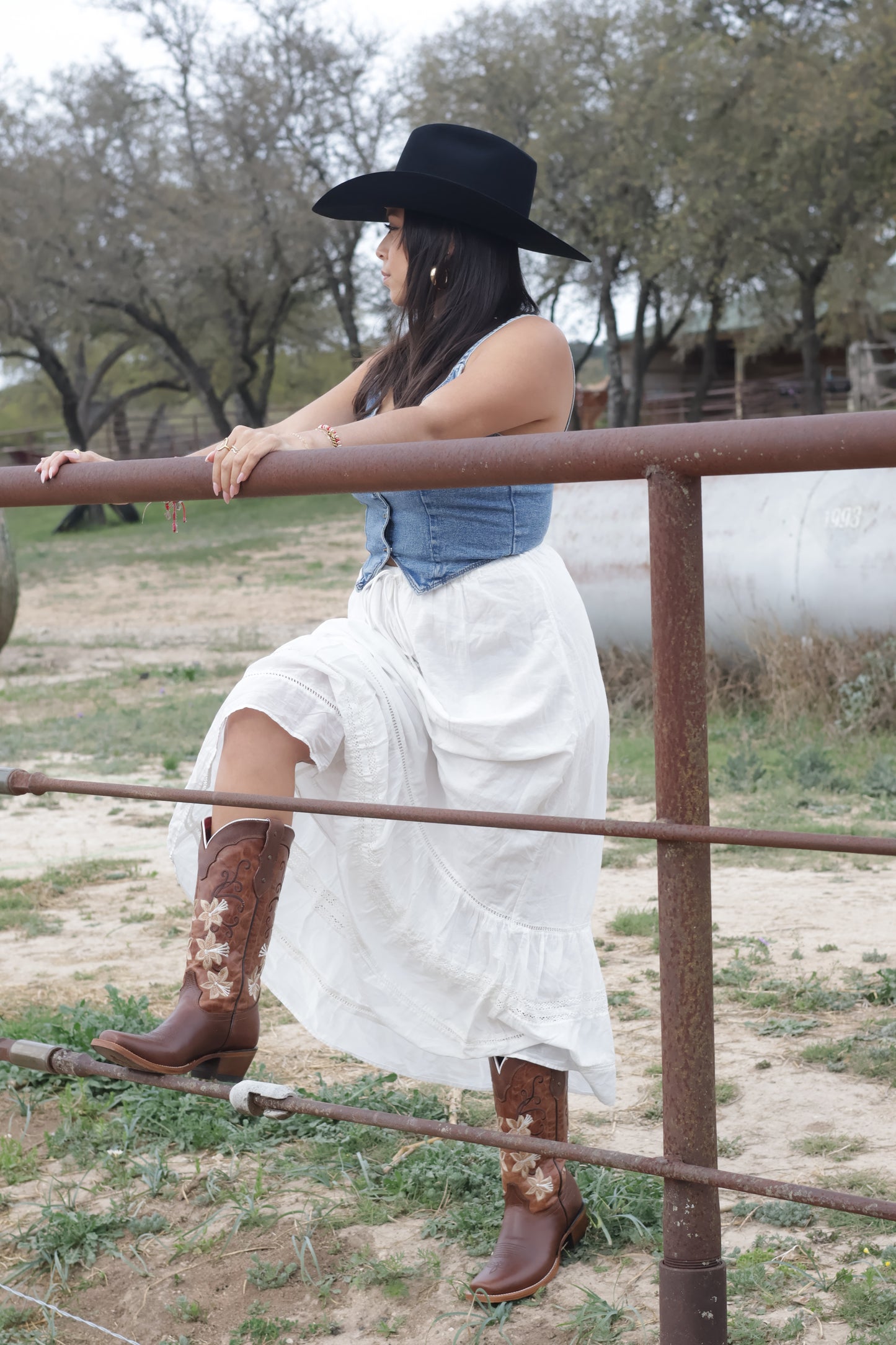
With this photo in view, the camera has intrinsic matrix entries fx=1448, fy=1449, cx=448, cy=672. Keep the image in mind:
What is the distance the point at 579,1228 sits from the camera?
98.4 inches

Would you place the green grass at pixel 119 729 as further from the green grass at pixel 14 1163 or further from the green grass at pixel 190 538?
the green grass at pixel 190 538

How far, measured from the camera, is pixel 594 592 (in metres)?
8.23

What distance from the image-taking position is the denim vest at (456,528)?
7.61 feet

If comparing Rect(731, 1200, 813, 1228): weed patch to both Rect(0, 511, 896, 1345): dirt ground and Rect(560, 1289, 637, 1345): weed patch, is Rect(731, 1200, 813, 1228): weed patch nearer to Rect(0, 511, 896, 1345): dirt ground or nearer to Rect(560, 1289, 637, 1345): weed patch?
Rect(0, 511, 896, 1345): dirt ground

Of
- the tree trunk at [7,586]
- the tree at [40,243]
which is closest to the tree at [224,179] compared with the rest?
the tree at [40,243]

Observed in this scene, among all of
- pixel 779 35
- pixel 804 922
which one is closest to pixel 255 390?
pixel 779 35

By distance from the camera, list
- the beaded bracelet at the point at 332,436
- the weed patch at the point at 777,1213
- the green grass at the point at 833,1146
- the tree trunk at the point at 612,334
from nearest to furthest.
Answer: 1. the beaded bracelet at the point at 332,436
2. the weed patch at the point at 777,1213
3. the green grass at the point at 833,1146
4. the tree trunk at the point at 612,334

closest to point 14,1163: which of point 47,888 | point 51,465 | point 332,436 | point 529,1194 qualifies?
point 529,1194

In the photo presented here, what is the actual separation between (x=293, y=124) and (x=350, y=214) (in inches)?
1247

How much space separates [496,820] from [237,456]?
569 millimetres

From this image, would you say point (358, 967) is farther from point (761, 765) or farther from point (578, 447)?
point (761, 765)

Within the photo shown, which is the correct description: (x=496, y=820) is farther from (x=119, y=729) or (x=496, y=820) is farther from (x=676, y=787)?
(x=119, y=729)

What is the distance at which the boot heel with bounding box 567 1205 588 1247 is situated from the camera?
248cm

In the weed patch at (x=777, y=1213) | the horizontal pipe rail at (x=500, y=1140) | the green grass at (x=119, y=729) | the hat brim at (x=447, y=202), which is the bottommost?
the weed patch at (x=777, y=1213)
